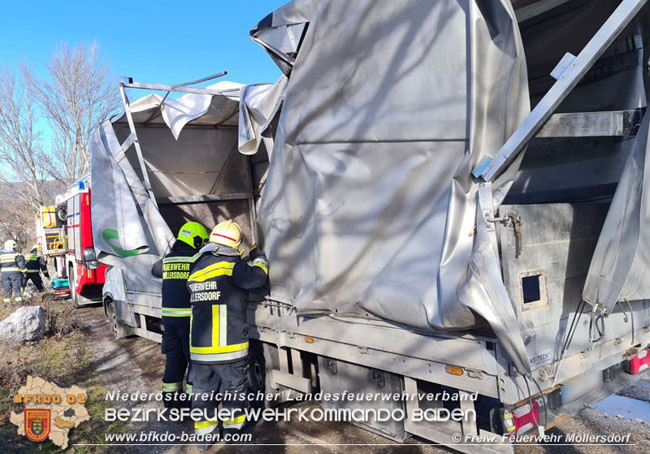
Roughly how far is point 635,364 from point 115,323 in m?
7.05

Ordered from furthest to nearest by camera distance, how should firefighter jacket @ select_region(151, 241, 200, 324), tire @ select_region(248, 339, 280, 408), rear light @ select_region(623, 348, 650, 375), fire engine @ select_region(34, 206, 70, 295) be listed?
fire engine @ select_region(34, 206, 70, 295), firefighter jacket @ select_region(151, 241, 200, 324), tire @ select_region(248, 339, 280, 408), rear light @ select_region(623, 348, 650, 375)

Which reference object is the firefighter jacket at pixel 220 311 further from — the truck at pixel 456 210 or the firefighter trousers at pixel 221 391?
the truck at pixel 456 210

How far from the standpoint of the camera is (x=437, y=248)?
2.74 metres

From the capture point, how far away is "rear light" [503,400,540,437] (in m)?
2.69

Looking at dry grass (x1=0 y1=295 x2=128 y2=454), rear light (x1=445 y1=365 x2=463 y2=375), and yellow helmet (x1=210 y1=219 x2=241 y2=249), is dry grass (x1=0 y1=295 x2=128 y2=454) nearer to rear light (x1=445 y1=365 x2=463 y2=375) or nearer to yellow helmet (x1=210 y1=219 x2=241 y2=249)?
yellow helmet (x1=210 y1=219 x2=241 y2=249)

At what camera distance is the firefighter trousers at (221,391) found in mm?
4086

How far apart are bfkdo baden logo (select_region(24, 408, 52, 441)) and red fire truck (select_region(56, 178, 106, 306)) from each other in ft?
15.5

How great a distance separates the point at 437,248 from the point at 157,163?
5.12 metres

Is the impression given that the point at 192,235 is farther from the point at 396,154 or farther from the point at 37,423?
the point at 396,154

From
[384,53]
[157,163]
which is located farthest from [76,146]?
[384,53]

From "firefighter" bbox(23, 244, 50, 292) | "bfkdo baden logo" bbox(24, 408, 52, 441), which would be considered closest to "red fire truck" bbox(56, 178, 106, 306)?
"firefighter" bbox(23, 244, 50, 292)

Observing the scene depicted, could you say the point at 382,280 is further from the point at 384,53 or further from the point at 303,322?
the point at 384,53

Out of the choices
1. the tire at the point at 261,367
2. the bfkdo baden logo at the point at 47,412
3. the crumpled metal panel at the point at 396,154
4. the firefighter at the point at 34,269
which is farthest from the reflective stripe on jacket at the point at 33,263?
the crumpled metal panel at the point at 396,154

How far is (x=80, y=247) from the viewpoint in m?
9.77
